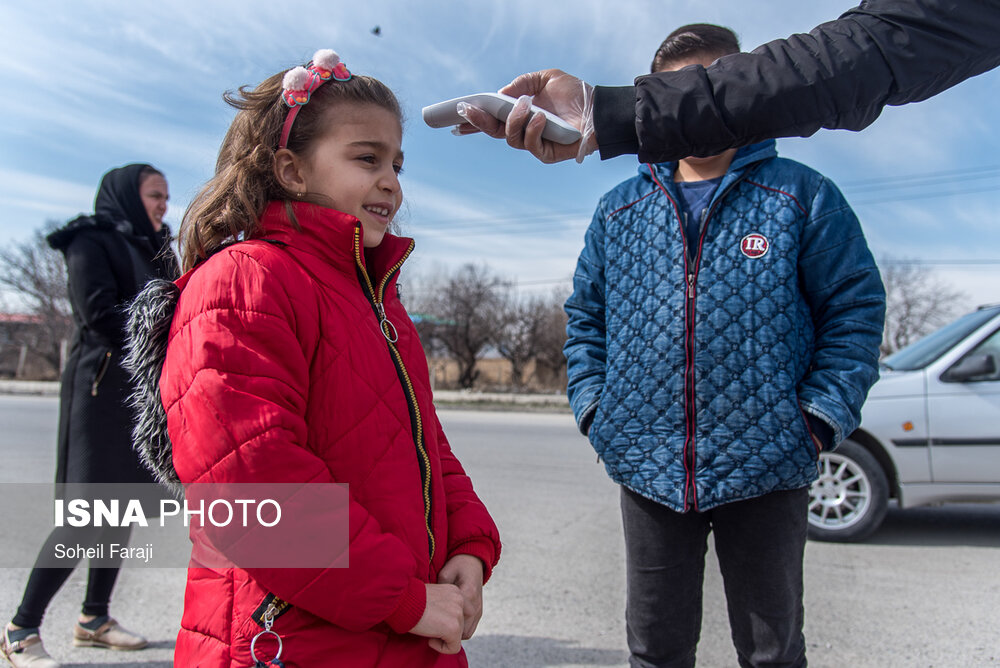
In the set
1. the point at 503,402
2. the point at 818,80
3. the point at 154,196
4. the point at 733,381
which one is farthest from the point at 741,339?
the point at 503,402

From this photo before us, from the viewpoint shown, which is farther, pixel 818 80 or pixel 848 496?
pixel 848 496

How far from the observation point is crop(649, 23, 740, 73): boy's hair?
Answer: 89.0 inches

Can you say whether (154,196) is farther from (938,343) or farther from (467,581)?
(938,343)

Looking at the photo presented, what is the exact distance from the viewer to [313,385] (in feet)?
4.70

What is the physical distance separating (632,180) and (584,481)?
526cm

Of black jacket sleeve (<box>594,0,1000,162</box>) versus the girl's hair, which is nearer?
black jacket sleeve (<box>594,0,1000,162</box>)

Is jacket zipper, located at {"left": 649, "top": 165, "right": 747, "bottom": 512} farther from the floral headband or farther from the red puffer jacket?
the floral headband

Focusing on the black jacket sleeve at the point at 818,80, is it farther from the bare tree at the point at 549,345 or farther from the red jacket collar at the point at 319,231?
the bare tree at the point at 549,345

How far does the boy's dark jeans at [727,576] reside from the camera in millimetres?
2084

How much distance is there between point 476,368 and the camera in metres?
29.9

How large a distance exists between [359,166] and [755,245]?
117 cm

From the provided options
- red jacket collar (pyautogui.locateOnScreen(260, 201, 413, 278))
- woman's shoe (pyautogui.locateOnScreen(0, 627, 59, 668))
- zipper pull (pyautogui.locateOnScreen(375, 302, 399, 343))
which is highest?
red jacket collar (pyautogui.locateOnScreen(260, 201, 413, 278))

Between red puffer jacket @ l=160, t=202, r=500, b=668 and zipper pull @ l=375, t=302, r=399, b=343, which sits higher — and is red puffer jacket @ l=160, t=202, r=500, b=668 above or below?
below

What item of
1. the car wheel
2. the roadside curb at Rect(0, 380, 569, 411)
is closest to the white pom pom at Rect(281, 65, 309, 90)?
the car wheel
